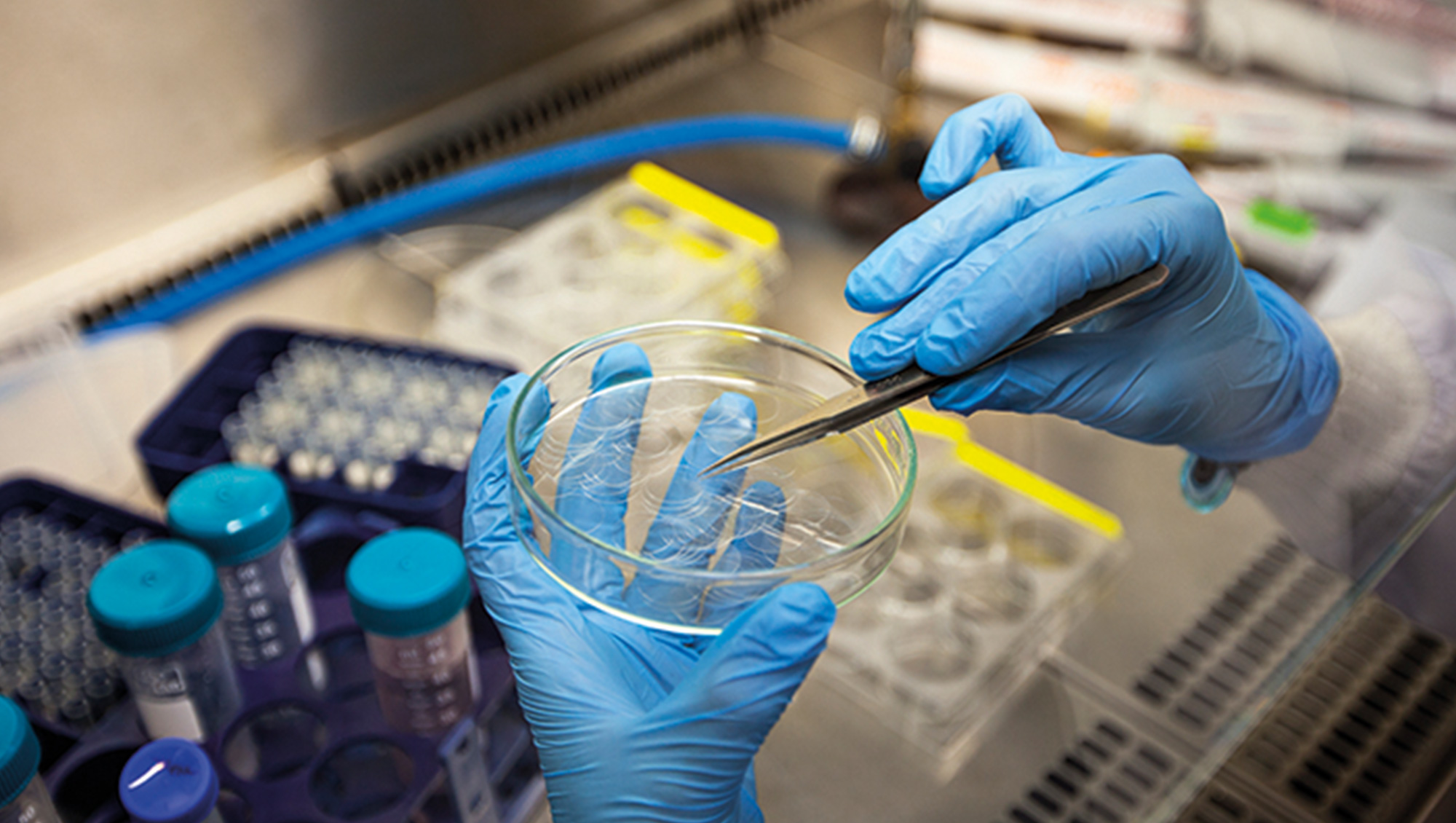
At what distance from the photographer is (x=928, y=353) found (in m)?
0.92

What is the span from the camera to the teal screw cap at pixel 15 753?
2.82ft

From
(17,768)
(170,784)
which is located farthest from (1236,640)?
(17,768)

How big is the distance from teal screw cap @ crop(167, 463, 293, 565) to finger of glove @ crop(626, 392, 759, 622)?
0.44 meters

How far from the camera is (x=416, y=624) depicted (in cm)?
105

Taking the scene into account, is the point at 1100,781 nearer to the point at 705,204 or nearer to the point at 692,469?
the point at 692,469

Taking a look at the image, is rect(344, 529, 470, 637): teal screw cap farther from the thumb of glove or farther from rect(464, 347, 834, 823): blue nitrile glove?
the thumb of glove

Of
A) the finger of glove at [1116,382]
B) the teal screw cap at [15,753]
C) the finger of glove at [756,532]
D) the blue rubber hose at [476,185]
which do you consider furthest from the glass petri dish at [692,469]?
the blue rubber hose at [476,185]

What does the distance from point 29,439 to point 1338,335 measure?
1.83 metres

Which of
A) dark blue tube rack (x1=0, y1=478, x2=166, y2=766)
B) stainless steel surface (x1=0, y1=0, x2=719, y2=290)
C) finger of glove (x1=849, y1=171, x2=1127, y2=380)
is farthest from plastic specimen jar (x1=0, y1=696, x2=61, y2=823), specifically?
stainless steel surface (x1=0, y1=0, x2=719, y2=290)

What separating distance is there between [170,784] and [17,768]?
4.6 inches

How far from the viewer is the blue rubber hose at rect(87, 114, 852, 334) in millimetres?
1802

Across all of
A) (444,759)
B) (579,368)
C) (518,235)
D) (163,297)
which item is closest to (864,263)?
(579,368)

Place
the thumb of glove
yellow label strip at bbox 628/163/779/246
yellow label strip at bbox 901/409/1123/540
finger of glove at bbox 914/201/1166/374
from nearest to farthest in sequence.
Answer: the thumb of glove
finger of glove at bbox 914/201/1166/374
yellow label strip at bbox 901/409/1123/540
yellow label strip at bbox 628/163/779/246

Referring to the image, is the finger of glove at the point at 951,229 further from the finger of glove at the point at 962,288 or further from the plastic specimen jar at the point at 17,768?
the plastic specimen jar at the point at 17,768
